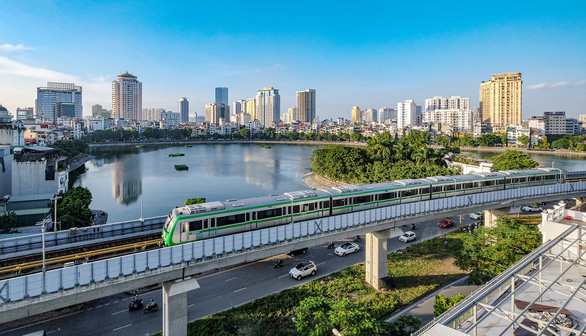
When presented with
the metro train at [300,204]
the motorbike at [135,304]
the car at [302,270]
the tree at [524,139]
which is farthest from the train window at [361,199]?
the tree at [524,139]

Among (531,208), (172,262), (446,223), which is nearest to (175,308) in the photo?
(172,262)

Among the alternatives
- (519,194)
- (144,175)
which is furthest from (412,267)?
(144,175)

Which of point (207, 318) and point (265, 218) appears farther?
point (265, 218)

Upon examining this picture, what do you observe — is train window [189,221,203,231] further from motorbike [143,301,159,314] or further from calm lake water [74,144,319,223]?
calm lake water [74,144,319,223]

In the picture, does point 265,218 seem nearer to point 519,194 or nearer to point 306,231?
point 306,231

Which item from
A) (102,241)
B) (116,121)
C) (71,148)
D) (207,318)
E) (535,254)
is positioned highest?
(116,121)

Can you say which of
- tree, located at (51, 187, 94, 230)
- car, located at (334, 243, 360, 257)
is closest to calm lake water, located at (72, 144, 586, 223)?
tree, located at (51, 187, 94, 230)

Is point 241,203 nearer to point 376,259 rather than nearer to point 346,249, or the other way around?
point 376,259
